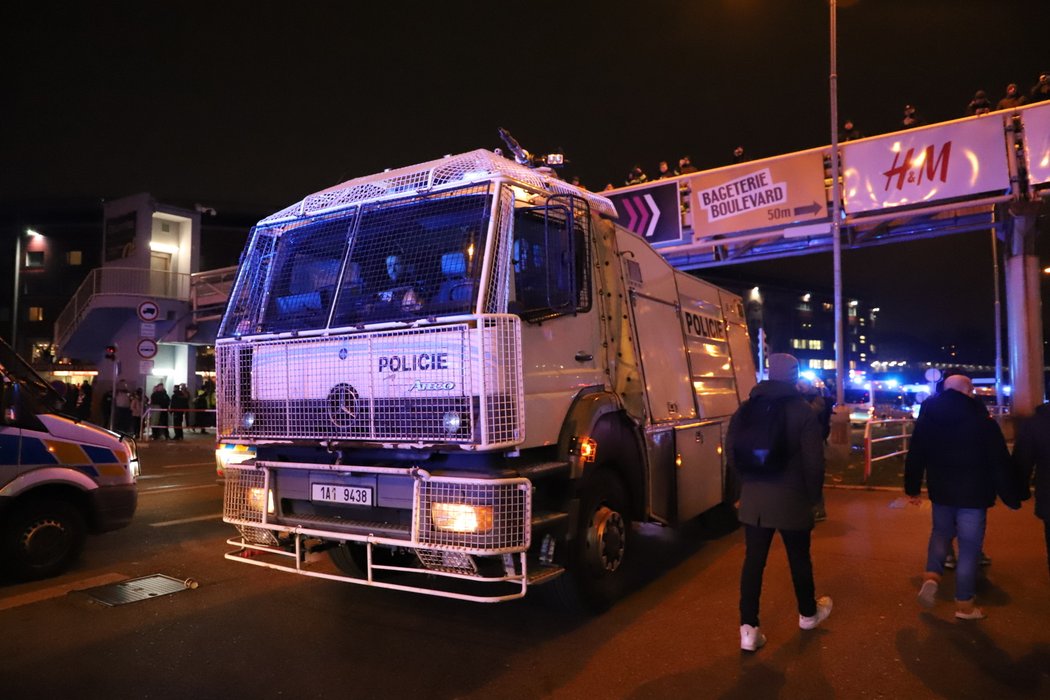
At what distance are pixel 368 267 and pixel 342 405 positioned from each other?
1007 millimetres

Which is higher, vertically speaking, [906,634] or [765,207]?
[765,207]

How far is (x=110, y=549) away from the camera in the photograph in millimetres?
7438

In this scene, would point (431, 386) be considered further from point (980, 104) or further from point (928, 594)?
point (980, 104)

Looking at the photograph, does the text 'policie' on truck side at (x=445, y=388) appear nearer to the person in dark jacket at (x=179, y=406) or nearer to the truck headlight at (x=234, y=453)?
the truck headlight at (x=234, y=453)

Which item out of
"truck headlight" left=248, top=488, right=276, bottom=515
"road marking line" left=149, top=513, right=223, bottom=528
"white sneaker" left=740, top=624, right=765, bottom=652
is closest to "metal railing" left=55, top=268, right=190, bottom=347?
"road marking line" left=149, top=513, right=223, bottom=528

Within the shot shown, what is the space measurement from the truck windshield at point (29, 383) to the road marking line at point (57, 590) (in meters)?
1.59

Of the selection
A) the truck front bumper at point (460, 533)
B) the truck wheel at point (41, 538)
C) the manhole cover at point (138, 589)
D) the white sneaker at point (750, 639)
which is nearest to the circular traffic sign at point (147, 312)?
the truck wheel at point (41, 538)

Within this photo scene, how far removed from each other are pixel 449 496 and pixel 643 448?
201 centimetres

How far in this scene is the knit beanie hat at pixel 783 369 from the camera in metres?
4.61

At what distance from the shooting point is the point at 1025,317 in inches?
520

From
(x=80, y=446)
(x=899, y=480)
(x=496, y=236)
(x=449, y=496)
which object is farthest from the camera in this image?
(x=899, y=480)

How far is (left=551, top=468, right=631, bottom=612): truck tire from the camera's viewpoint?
4.98 meters

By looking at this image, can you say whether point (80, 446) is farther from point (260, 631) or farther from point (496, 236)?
point (496, 236)

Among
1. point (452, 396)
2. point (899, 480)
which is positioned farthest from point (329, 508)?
point (899, 480)
